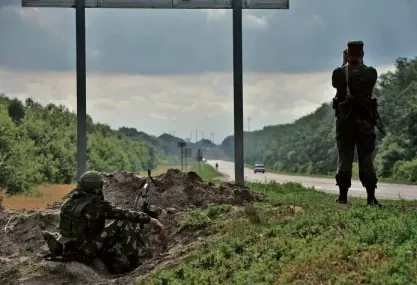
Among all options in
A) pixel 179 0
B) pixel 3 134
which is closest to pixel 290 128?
pixel 3 134

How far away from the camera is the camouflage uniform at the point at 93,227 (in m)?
9.74

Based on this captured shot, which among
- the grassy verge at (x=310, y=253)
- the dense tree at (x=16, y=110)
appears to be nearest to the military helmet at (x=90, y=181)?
the grassy verge at (x=310, y=253)

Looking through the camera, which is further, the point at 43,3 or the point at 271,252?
the point at 43,3

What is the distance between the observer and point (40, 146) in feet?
128

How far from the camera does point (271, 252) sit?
785cm

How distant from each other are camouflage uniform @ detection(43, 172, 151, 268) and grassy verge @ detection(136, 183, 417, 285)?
1182mm

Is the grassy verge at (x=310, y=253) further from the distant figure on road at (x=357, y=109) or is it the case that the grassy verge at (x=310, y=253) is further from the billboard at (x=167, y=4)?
the billboard at (x=167, y=4)

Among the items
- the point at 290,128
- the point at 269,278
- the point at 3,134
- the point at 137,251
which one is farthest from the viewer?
the point at 290,128

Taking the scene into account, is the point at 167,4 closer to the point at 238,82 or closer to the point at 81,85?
the point at 238,82

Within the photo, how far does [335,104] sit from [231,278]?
4976 mm

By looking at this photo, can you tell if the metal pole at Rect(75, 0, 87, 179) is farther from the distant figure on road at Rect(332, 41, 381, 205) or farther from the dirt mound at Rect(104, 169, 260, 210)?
the distant figure on road at Rect(332, 41, 381, 205)

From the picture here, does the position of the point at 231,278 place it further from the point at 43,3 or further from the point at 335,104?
the point at 43,3

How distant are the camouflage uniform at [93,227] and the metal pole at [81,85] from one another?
6.15 m

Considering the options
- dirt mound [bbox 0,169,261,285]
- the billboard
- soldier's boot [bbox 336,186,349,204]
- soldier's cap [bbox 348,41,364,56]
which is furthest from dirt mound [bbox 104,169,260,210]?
the billboard
